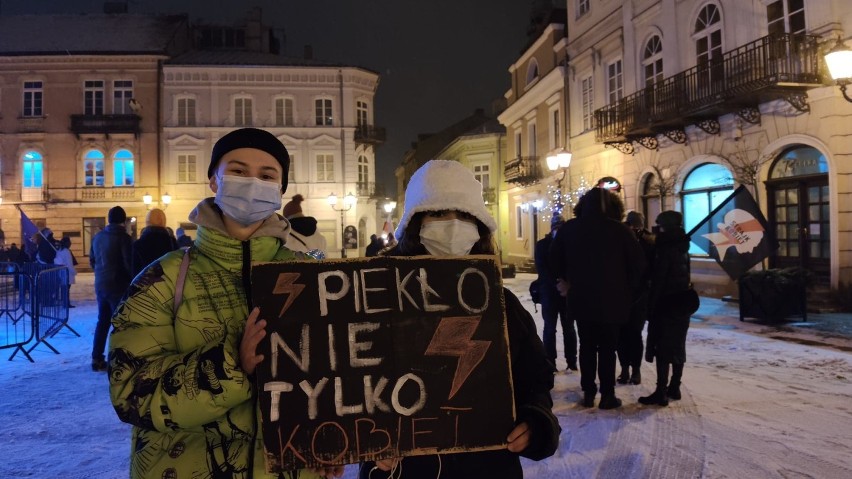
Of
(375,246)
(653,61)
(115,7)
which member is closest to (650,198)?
(653,61)

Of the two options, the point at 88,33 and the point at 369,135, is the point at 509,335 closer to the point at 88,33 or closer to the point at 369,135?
the point at 369,135

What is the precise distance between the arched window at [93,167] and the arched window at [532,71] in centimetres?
2615

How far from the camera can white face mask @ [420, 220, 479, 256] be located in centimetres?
235

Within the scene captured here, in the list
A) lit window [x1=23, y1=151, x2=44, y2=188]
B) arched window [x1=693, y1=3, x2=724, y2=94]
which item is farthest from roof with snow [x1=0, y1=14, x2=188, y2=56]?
arched window [x1=693, y1=3, x2=724, y2=94]

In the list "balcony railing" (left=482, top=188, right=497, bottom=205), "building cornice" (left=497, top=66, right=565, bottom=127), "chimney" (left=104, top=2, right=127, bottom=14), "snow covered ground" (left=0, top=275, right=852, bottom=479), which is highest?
"chimney" (left=104, top=2, right=127, bottom=14)

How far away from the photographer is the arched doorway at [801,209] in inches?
501

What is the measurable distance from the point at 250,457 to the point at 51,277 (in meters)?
10.3

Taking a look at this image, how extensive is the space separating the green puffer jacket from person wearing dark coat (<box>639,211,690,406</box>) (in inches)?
193

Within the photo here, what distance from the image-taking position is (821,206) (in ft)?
42.0

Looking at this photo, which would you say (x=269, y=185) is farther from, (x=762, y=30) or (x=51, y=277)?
(x=762, y=30)

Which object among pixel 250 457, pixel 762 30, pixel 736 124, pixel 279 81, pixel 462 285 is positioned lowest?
pixel 250 457

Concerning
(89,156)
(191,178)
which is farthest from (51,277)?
(89,156)

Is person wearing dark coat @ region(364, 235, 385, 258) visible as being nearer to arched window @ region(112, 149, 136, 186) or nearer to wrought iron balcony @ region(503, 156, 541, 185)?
wrought iron balcony @ region(503, 156, 541, 185)

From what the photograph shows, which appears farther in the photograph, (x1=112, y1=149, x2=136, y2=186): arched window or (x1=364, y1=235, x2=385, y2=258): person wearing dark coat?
(x1=112, y1=149, x2=136, y2=186): arched window
